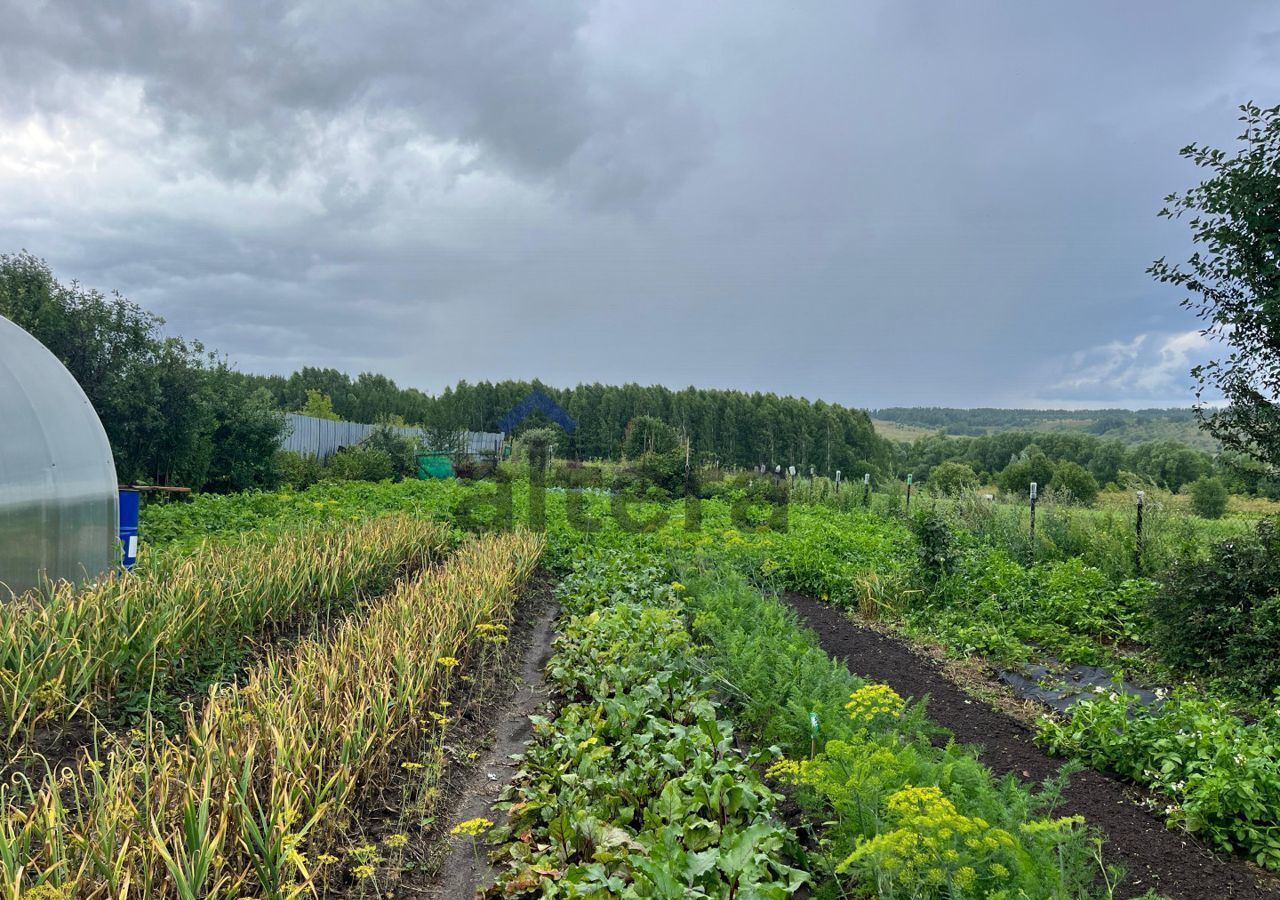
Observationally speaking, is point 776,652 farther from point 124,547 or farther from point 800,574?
point 124,547

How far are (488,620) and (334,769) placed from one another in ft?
8.56

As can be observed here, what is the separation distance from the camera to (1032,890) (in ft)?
7.18

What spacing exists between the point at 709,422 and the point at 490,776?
33423mm

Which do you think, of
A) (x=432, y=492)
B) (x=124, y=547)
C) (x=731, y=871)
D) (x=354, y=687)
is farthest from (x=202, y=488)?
(x=731, y=871)

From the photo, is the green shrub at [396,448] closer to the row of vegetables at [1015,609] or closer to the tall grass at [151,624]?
the row of vegetables at [1015,609]

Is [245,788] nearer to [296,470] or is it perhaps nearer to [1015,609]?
[1015,609]

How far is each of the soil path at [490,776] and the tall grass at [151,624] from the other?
1.69m

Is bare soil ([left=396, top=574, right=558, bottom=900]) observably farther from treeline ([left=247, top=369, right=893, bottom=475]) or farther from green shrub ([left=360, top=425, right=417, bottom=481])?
treeline ([left=247, top=369, right=893, bottom=475])

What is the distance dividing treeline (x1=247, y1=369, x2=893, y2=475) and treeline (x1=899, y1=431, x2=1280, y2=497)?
379 cm

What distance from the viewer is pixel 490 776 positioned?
153 inches

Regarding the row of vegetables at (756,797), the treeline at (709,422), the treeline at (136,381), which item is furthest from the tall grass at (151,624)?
the treeline at (709,422)

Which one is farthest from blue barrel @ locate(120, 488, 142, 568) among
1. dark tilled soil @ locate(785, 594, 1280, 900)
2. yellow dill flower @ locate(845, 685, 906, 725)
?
yellow dill flower @ locate(845, 685, 906, 725)

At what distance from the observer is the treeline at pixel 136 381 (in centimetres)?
1351

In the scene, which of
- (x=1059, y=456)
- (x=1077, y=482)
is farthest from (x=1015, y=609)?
(x=1059, y=456)
